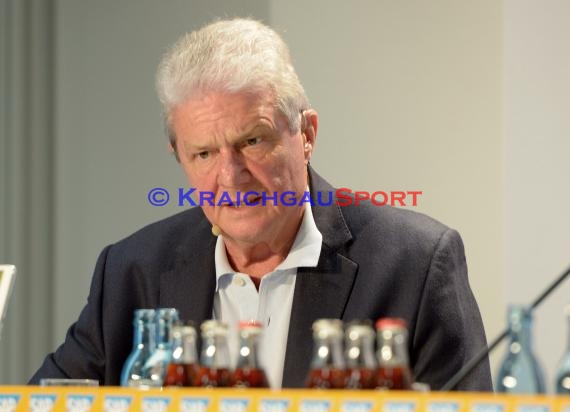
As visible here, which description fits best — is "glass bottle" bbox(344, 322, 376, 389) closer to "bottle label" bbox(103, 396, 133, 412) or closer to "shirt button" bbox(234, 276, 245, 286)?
"bottle label" bbox(103, 396, 133, 412)

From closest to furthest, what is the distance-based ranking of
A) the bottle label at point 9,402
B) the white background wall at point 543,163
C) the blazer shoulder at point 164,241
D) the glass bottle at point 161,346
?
the bottle label at point 9,402
the glass bottle at point 161,346
the blazer shoulder at point 164,241
the white background wall at point 543,163

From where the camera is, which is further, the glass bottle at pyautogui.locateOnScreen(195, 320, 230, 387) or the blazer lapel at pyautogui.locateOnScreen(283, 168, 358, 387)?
the blazer lapel at pyautogui.locateOnScreen(283, 168, 358, 387)

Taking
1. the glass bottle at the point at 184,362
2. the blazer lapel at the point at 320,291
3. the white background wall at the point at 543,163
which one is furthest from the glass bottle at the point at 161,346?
the white background wall at the point at 543,163

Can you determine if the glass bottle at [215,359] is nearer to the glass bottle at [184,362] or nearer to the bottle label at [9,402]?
the glass bottle at [184,362]

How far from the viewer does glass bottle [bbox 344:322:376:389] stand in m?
1.16

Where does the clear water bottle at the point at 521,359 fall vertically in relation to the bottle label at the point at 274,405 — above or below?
above

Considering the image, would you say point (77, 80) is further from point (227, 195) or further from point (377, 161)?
point (227, 195)

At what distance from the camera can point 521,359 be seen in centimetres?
117

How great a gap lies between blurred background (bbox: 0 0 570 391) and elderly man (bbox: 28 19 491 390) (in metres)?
0.78

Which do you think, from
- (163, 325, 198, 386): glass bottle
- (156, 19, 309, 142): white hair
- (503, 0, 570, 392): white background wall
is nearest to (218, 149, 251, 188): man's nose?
(156, 19, 309, 142): white hair

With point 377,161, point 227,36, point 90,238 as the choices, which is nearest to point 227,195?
point 227,36

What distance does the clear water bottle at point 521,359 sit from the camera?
1158 mm

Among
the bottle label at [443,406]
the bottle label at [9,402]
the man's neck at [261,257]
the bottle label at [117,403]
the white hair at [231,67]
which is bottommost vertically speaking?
the bottle label at [9,402]

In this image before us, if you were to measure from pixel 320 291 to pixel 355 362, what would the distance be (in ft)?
2.42
